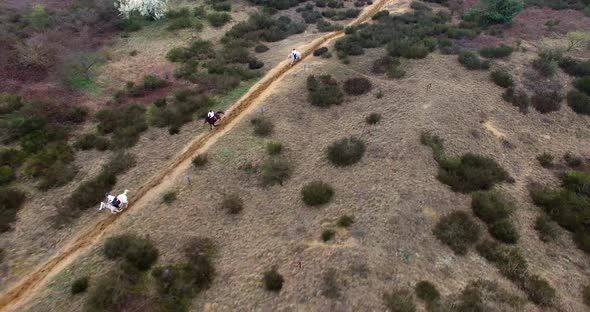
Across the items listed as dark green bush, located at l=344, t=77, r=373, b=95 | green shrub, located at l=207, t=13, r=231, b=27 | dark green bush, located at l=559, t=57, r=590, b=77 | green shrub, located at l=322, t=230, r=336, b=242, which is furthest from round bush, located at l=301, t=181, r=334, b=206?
green shrub, located at l=207, t=13, r=231, b=27

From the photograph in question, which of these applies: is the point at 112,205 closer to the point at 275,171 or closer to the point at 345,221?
the point at 275,171

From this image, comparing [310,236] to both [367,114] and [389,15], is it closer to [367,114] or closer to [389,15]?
[367,114]

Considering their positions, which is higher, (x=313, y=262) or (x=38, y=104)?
(x=38, y=104)

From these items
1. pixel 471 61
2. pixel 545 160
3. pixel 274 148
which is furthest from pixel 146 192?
pixel 471 61

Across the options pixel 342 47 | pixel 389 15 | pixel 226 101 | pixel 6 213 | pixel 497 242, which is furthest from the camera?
pixel 389 15

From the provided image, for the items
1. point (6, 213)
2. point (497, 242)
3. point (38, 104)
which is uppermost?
point (38, 104)

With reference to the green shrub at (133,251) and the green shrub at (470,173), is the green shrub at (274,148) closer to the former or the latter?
the green shrub at (133,251)

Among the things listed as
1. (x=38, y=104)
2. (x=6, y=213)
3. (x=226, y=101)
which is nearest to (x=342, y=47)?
(x=226, y=101)
